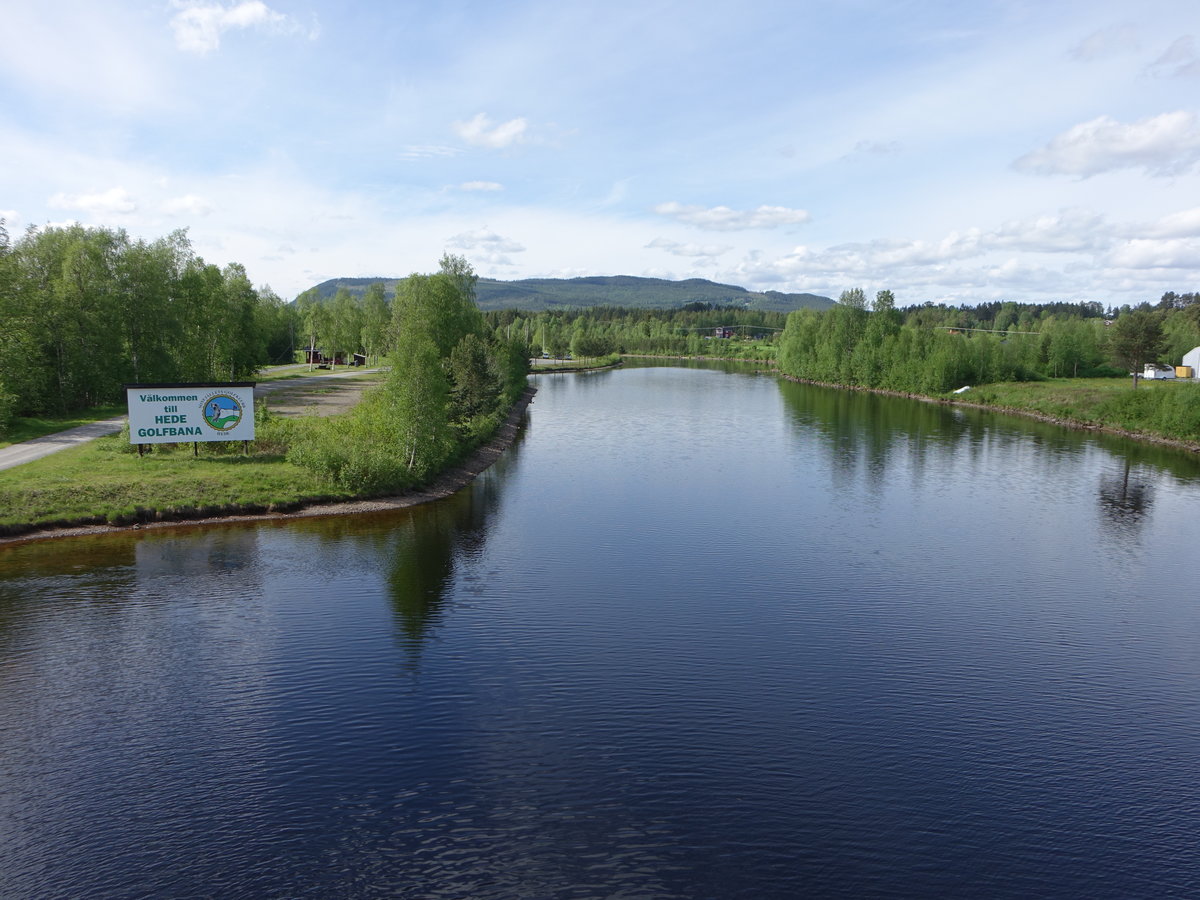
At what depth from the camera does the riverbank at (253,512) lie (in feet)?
98.3

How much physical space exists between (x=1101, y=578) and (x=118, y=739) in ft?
101

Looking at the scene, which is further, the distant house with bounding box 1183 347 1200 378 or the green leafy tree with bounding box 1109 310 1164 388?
the distant house with bounding box 1183 347 1200 378

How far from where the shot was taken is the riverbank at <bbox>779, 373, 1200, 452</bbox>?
68312mm

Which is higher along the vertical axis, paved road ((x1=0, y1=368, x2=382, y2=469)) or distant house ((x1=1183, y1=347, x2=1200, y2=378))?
distant house ((x1=1183, y1=347, x2=1200, y2=378))

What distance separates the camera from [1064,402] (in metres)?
81.4

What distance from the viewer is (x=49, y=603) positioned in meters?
23.6

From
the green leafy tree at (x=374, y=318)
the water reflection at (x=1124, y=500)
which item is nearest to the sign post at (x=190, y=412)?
the water reflection at (x=1124, y=500)

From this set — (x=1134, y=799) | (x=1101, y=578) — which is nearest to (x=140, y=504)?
(x=1134, y=799)

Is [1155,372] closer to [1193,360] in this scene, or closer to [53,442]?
[1193,360]

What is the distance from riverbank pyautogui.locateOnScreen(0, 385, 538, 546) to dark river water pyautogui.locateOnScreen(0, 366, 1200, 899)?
3.38ft

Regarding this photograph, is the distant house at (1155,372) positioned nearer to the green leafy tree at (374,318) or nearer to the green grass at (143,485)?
the green leafy tree at (374,318)

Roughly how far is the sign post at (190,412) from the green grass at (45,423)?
24.9ft

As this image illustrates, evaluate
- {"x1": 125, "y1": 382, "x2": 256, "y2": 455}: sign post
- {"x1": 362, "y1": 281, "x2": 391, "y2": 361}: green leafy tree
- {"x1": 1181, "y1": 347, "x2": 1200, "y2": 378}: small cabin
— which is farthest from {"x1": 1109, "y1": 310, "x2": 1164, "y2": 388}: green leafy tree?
{"x1": 125, "y1": 382, "x2": 256, "y2": 455}: sign post

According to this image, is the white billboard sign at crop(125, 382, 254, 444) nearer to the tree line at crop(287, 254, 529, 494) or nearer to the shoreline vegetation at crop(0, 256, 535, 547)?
the shoreline vegetation at crop(0, 256, 535, 547)
